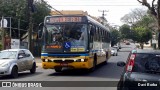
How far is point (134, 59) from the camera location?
819 cm

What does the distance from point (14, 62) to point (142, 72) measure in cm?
1029

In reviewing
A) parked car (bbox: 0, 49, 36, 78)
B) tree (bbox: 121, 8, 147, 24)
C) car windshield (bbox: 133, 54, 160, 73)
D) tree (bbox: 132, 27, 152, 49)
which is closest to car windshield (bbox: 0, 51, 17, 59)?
parked car (bbox: 0, 49, 36, 78)

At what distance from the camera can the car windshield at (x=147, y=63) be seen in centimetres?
804

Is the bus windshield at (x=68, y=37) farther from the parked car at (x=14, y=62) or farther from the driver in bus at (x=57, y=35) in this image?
the parked car at (x=14, y=62)

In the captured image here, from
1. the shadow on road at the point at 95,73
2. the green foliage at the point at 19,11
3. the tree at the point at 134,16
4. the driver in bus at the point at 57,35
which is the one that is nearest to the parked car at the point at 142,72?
the shadow on road at the point at 95,73

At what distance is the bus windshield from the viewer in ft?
58.1

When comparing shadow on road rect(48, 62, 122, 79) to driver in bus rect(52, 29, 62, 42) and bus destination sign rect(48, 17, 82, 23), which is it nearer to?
driver in bus rect(52, 29, 62, 42)

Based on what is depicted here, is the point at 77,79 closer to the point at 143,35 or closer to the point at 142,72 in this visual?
the point at 142,72

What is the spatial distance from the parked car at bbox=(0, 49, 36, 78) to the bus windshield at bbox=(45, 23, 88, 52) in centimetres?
172

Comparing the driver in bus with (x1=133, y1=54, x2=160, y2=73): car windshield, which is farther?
the driver in bus

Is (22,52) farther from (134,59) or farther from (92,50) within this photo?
(134,59)

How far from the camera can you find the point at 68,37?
59.1 feet

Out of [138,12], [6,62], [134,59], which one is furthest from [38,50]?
[138,12]

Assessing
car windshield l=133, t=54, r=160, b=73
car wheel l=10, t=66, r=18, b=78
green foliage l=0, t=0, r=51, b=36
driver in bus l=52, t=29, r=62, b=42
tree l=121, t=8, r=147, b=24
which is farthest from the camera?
tree l=121, t=8, r=147, b=24
